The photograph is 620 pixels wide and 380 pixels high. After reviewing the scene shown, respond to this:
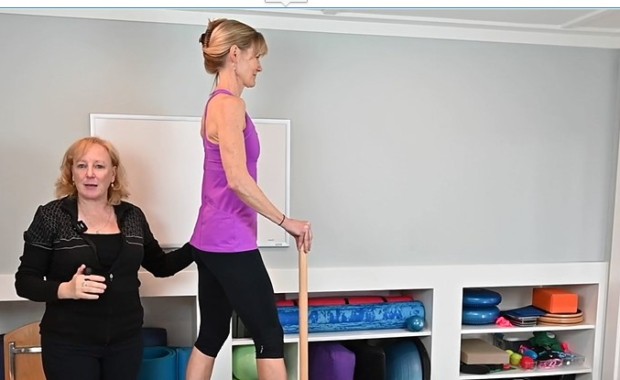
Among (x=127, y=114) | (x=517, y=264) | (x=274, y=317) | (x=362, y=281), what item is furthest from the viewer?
(x=517, y=264)

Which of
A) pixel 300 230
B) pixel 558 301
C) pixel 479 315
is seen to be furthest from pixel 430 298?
pixel 300 230

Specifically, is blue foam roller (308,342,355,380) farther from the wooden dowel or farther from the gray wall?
the wooden dowel

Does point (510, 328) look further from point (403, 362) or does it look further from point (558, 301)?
point (403, 362)

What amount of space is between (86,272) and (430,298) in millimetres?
1639

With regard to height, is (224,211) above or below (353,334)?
above

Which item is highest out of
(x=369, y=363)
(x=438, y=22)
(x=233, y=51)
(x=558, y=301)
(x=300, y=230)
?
(x=438, y=22)

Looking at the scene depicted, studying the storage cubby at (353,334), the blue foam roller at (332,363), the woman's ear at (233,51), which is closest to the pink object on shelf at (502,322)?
the storage cubby at (353,334)

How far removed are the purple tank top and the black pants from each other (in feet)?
1.46

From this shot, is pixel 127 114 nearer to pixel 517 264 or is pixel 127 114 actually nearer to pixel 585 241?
pixel 517 264

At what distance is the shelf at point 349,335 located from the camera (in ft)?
8.47

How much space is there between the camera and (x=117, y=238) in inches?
73.4

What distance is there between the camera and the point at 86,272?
174cm

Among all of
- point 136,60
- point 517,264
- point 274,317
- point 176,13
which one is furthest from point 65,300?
point 517,264
